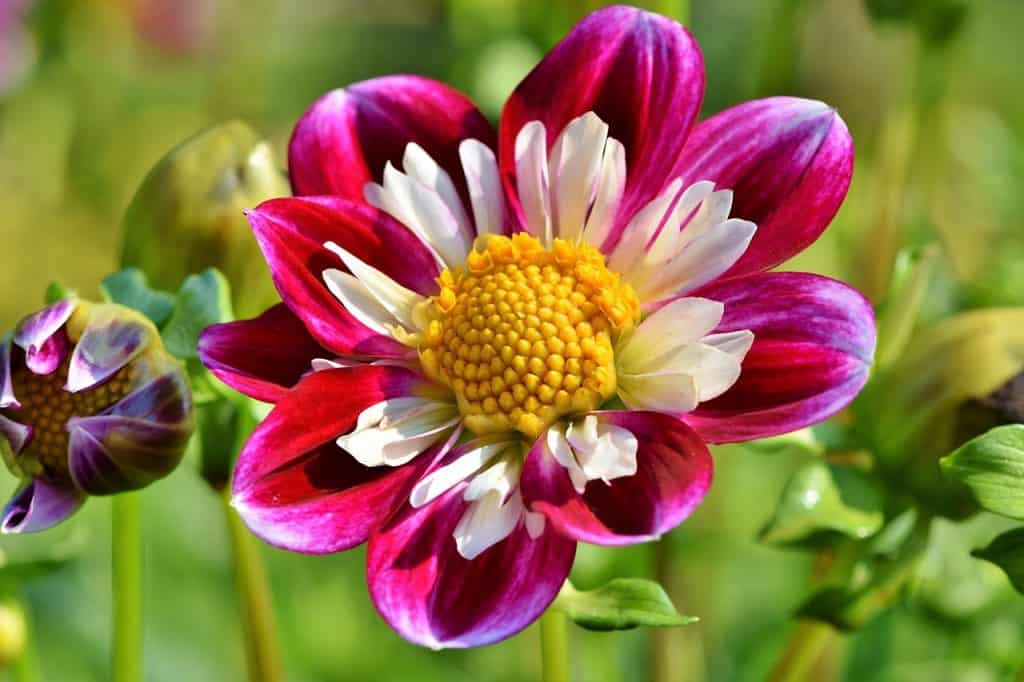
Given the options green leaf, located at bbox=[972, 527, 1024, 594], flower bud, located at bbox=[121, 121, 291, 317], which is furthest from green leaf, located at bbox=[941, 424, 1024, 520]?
flower bud, located at bbox=[121, 121, 291, 317]

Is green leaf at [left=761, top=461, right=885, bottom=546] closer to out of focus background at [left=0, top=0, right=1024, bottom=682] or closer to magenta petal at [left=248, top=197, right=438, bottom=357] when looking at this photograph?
out of focus background at [left=0, top=0, right=1024, bottom=682]

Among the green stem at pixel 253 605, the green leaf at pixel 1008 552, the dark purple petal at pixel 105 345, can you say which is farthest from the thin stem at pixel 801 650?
the dark purple petal at pixel 105 345

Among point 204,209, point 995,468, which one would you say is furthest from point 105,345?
point 995,468

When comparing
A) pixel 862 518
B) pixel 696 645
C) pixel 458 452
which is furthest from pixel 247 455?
pixel 696 645

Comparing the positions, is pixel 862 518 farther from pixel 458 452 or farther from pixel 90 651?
pixel 90 651

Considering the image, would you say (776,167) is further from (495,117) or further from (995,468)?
(495,117)

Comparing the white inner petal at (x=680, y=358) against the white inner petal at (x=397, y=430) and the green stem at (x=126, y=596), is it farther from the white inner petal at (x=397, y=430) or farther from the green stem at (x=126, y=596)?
the green stem at (x=126, y=596)
